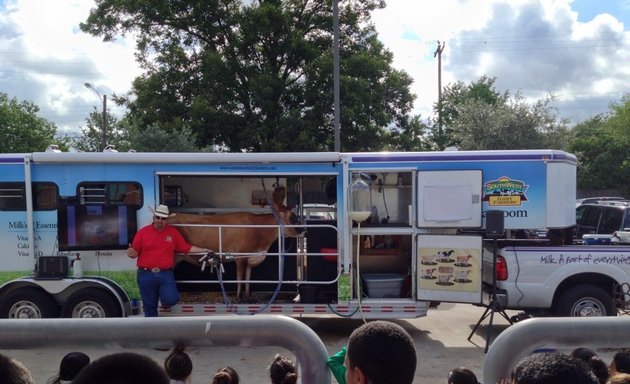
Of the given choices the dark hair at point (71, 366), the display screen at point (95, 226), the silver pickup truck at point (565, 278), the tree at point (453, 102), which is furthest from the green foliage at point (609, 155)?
the dark hair at point (71, 366)

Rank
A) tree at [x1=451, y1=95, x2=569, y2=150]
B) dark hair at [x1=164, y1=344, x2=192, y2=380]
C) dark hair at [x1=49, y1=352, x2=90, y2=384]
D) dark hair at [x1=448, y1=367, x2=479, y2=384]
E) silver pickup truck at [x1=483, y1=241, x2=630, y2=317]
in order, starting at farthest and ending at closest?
tree at [x1=451, y1=95, x2=569, y2=150] → silver pickup truck at [x1=483, y1=241, x2=630, y2=317] → dark hair at [x1=448, y1=367, x2=479, y2=384] → dark hair at [x1=49, y1=352, x2=90, y2=384] → dark hair at [x1=164, y1=344, x2=192, y2=380]

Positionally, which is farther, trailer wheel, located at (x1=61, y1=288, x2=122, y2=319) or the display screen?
the display screen

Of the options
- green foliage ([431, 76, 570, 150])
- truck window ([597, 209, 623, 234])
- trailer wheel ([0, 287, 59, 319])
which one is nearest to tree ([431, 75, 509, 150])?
green foliage ([431, 76, 570, 150])

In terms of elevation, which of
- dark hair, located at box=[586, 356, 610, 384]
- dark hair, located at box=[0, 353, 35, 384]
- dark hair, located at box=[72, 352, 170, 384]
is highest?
dark hair, located at box=[72, 352, 170, 384]

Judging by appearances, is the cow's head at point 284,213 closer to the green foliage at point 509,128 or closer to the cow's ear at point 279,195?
the cow's ear at point 279,195

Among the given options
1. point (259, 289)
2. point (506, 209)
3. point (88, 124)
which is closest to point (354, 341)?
point (506, 209)

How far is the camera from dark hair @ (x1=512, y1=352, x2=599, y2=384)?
1.58m

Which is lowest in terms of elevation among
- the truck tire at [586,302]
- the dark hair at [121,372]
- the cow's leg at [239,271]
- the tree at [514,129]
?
the truck tire at [586,302]

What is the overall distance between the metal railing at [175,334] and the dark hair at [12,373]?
237mm

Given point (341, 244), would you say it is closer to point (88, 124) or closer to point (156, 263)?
point (156, 263)

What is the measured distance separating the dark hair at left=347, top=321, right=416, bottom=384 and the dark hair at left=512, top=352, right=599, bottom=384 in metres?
0.40

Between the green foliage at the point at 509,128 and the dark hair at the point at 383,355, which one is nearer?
the dark hair at the point at 383,355

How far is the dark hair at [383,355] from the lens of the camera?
1940mm

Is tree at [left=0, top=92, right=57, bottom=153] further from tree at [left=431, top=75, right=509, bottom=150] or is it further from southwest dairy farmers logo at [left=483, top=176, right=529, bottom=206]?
southwest dairy farmers logo at [left=483, top=176, right=529, bottom=206]
